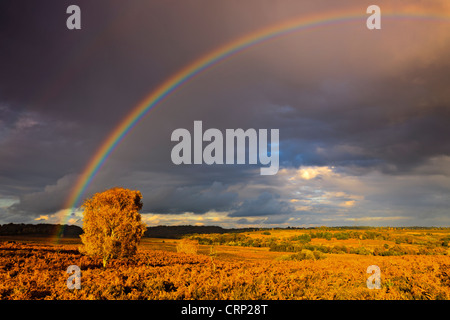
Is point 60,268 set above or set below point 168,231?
above

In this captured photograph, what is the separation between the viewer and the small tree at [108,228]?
22531 millimetres

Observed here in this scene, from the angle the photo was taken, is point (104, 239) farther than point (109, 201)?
No

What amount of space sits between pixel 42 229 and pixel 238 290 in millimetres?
111311

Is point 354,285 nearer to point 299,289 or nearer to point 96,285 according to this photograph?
point 299,289

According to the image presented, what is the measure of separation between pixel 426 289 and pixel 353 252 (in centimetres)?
5567

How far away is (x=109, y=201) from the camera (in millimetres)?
24312

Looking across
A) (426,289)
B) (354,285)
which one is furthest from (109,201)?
(426,289)

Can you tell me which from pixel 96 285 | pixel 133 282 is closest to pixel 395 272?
pixel 133 282

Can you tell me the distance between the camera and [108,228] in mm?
22906

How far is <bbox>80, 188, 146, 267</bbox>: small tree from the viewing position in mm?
22531

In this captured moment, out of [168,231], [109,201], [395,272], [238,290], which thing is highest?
[109,201]
